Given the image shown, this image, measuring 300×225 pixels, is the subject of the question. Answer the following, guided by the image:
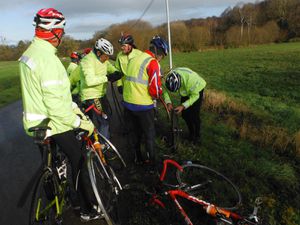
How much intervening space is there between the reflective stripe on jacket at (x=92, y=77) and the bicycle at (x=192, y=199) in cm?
186

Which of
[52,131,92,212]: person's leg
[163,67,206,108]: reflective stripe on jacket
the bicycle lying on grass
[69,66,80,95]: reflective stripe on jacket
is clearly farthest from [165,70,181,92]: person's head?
[52,131,92,212]: person's leg

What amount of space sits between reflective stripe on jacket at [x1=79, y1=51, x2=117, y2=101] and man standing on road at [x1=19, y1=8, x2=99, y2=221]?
1.72 meters

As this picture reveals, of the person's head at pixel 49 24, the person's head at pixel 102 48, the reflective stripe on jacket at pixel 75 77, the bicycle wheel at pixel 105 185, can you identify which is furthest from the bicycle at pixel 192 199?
the reflective stripe on jacket at pixel 75 77

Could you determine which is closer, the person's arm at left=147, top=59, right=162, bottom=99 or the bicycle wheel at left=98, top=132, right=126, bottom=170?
the person's arm at left=147, top=59, right=162, bottom=99

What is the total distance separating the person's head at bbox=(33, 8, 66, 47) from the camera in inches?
116

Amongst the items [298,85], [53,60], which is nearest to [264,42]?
[298,85]

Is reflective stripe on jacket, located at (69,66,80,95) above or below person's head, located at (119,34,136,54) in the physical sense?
below

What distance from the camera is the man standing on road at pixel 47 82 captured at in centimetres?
285

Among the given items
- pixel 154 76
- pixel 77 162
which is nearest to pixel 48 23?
pixel 77 162

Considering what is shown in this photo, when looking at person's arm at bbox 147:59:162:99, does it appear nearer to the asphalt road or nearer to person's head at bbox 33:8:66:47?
person's head at bbox 33:8:66:47

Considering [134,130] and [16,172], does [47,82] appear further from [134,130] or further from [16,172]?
[16,172]

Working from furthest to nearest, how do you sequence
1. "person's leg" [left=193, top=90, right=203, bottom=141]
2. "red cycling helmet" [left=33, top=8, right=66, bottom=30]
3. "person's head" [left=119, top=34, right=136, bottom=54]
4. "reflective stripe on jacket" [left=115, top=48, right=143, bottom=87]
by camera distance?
"reflective stripe on jacket" [left=115, top=48, right=143, bottom=87], "person's head" [left=119, top=34, right=136, bottom=54], "person's leg" [left=193, top=90, right=203, bottom=141], "red cycling helmet" [left=33, top=8, right=66, bottom=30]

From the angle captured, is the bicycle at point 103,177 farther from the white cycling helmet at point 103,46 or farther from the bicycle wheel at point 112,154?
the white cycling helmet at point 103,46

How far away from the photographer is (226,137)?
654 centimetres
